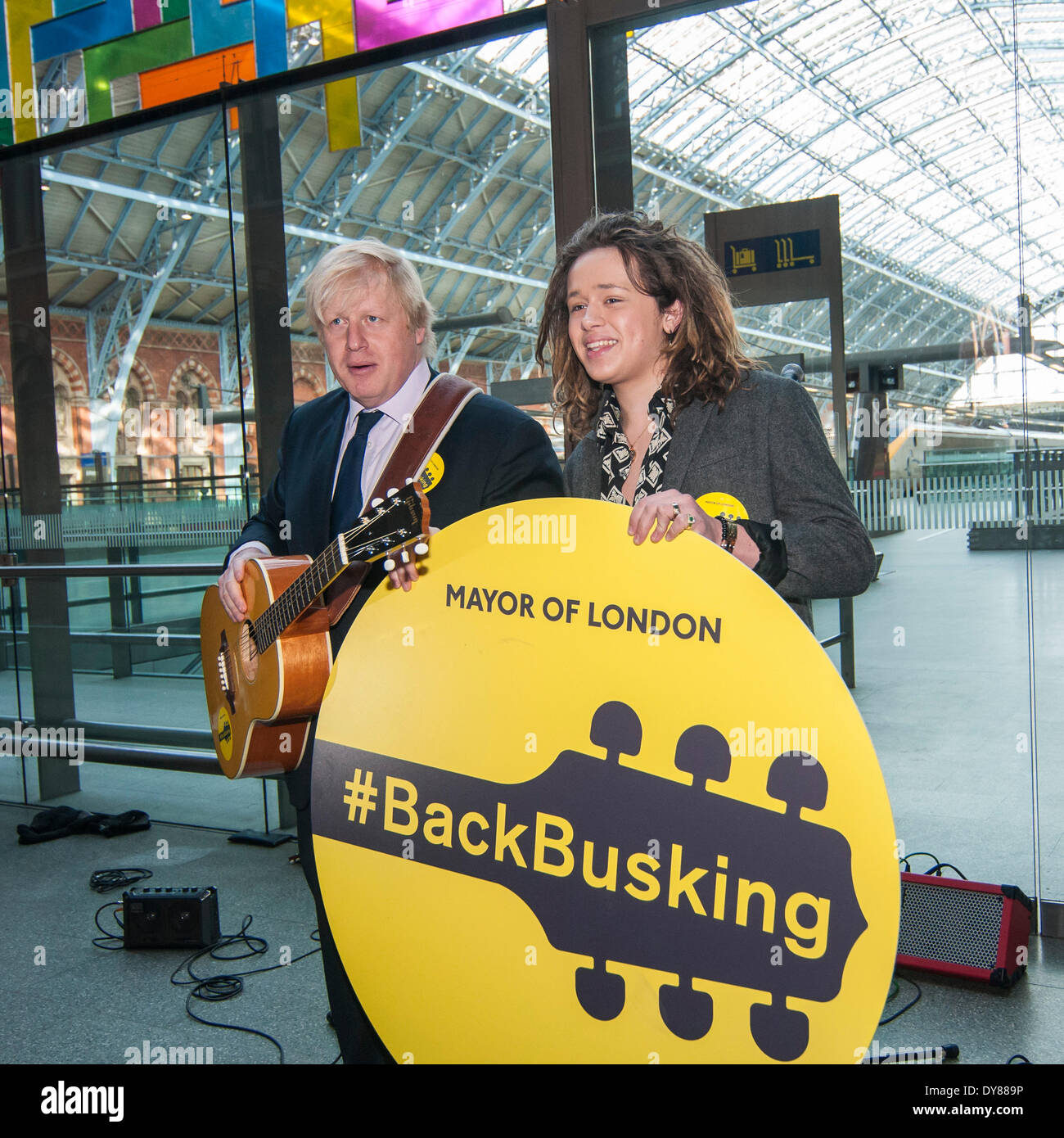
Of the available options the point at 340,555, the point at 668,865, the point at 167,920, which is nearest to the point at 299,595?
the point at 340,555

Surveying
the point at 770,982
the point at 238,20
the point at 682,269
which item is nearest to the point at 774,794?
the point at 770,982

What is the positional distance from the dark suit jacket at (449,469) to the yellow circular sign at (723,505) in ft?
1.11

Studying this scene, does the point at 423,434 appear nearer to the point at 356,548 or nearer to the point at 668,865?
the point at 356,548

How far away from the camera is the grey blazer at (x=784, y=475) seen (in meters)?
1.40

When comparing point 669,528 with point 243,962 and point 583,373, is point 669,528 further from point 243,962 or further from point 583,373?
point 243,962

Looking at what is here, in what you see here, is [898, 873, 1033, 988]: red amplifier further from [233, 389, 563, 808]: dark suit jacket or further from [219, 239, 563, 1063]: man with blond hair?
[233, 389, 563, 808]: dark suit jacket

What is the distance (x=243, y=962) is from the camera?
3016mm

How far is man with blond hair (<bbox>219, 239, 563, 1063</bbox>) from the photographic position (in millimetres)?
1815

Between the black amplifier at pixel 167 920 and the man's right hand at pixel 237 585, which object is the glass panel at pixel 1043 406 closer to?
the man's right hand at pixel 237 585

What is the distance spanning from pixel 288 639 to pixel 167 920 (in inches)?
63.5

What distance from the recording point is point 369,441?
1972 mm

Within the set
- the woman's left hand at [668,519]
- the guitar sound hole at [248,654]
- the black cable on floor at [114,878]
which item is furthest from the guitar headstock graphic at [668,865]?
the black cable on floor at [114,878]

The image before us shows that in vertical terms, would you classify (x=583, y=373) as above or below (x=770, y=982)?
above

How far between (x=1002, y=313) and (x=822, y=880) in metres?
2.45
